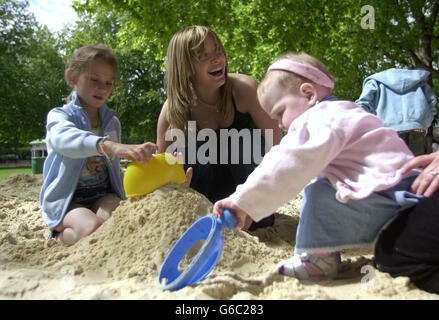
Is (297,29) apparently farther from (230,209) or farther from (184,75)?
(230,209)

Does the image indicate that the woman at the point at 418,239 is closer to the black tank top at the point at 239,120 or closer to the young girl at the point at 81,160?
the young girl at the point at 81,160

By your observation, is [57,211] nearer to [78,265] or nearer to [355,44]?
[78,265]

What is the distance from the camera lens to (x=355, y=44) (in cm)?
Answer: 841

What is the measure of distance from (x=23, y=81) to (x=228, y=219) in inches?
926

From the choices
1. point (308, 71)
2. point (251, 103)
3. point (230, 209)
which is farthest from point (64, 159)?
point (308, 71)

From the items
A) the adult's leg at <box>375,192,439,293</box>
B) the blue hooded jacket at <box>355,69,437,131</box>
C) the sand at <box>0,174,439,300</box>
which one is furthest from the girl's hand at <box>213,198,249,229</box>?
the blue hooded jacket at <box>355,69,437,131</box>

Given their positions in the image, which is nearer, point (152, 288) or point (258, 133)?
point (152, 288)

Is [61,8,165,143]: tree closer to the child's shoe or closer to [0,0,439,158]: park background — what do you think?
[0,0,439,158]: park background

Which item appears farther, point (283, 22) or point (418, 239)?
point (283, 22)

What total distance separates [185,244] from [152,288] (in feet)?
0.91

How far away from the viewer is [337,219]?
1773mm

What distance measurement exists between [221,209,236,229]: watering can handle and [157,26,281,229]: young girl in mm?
1568

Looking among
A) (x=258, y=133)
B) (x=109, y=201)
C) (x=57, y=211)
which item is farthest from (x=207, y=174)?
(x=57, y=211)

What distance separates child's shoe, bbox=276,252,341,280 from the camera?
178 centimetres
